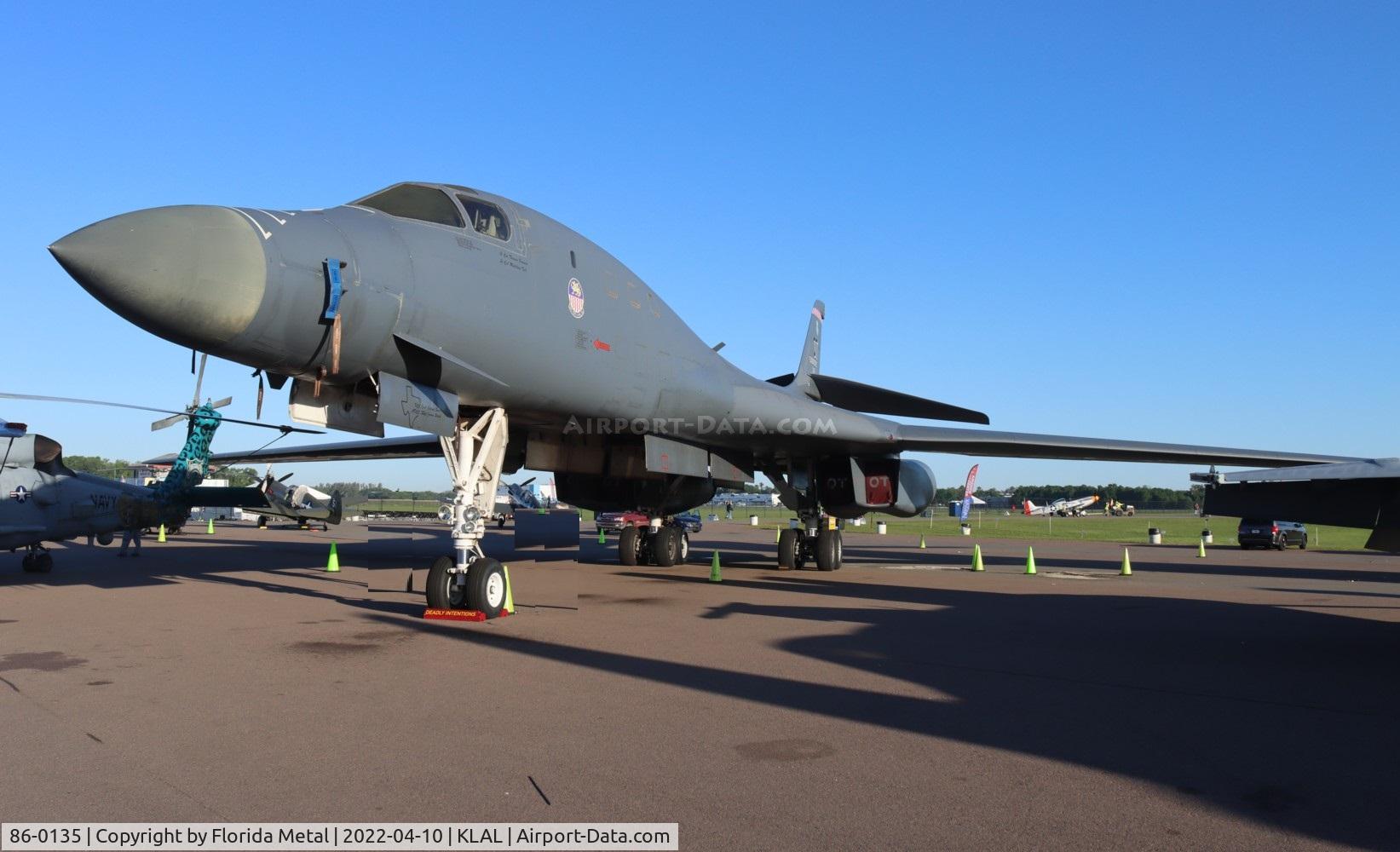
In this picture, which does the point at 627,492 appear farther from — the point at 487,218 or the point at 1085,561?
the point at 1085,561

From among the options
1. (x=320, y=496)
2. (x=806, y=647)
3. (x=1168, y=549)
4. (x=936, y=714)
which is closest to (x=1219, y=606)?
(x=806, y=647)

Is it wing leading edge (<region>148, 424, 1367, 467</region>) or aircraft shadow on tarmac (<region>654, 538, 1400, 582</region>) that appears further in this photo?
aircraft shadow on tarmac (<region>654, 538, 1400, 582</region>)

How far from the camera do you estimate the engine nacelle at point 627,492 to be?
17.0 meters

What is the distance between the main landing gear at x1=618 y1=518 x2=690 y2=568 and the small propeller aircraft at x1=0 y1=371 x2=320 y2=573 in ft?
25.5

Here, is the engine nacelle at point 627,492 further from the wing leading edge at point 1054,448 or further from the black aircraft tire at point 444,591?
the black aircraft tire at point 444,591

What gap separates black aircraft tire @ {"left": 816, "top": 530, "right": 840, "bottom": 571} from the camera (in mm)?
17375

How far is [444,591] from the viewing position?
9359 mm

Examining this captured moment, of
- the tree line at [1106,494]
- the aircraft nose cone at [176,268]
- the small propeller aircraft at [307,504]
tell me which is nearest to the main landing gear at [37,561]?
the aircraft nose cone at [176,268]

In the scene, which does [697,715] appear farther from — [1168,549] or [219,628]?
[1168,549]

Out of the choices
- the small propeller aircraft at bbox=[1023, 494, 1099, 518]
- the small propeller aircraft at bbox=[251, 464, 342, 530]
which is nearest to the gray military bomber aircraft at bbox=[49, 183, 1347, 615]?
the small propeller aircraft at bbox=[251, 464, 342, 530]

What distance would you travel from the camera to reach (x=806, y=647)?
771cm

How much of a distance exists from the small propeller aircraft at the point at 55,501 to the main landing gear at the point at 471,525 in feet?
16.4

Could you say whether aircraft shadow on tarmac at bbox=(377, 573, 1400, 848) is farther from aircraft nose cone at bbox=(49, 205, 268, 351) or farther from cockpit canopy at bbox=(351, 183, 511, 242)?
cockpit canopy at bbox=(351, 183, 511, 242)

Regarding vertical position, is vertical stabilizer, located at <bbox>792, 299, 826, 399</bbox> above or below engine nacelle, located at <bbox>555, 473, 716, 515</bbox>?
above
